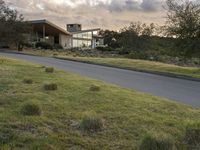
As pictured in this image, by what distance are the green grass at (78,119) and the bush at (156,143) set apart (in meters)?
0.19

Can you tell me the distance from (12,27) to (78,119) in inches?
1706

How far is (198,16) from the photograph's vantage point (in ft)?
97.4

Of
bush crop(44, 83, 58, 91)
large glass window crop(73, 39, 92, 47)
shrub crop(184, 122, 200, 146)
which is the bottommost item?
large glass window crop(73, 39, 92, 47)

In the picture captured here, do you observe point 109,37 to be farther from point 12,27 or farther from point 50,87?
point 50,87

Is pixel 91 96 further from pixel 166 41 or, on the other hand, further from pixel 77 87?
pixel 166 41

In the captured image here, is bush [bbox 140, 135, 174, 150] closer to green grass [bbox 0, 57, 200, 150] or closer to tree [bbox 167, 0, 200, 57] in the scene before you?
green grass [bbox 0, 57, 200, 150]

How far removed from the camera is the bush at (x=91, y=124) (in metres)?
7.13

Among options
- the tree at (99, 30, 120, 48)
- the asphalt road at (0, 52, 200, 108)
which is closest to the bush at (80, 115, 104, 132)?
the asphalt road at (0, 52, 200, 108)

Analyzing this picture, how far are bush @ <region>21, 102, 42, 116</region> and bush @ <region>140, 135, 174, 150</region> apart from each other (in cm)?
252

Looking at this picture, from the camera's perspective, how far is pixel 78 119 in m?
7.76

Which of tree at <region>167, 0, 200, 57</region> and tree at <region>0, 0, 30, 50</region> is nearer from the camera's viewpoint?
tree at <region>167, 0, 200, 57</region>

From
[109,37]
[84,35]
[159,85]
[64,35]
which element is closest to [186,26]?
[159,85]

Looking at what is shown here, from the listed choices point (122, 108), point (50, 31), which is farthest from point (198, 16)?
point (50, 31)

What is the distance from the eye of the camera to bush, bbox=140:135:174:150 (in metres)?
6.04
